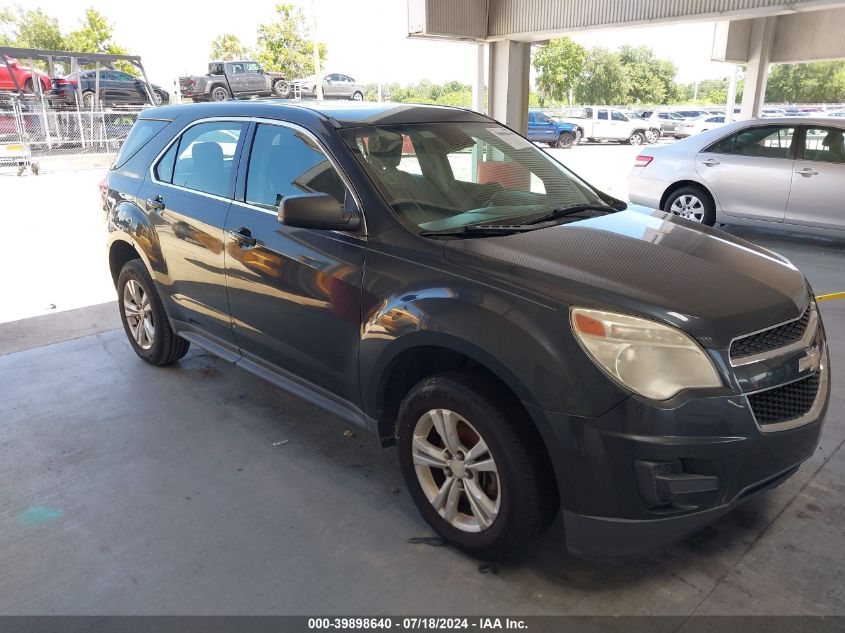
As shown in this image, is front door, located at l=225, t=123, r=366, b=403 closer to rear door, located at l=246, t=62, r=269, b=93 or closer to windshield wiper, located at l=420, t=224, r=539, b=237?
windshield wiper, located at l=420, t=224, r=539, b=237

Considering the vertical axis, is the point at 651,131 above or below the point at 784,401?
→ below

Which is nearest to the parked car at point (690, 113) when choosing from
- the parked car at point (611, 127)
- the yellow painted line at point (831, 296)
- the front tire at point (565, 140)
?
the parked car at point (611, 127)

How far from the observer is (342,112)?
11.1ft

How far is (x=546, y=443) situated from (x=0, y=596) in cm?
210

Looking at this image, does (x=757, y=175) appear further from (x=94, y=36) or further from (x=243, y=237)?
(x=94, y=36)

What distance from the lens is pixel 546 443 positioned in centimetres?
227

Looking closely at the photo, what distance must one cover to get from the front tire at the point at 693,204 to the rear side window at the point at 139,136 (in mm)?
6325

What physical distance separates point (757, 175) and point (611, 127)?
24.4 meters

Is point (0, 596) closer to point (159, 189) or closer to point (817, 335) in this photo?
point (159, 189)

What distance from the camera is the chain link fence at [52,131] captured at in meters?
17.1

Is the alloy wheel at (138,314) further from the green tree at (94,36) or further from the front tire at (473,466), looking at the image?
the green tree at (94,36)

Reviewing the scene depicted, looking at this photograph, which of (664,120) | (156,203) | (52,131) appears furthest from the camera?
(664,120)

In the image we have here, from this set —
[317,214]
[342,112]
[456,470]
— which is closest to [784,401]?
[456,470]

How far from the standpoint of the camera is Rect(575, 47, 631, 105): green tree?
65500mm
